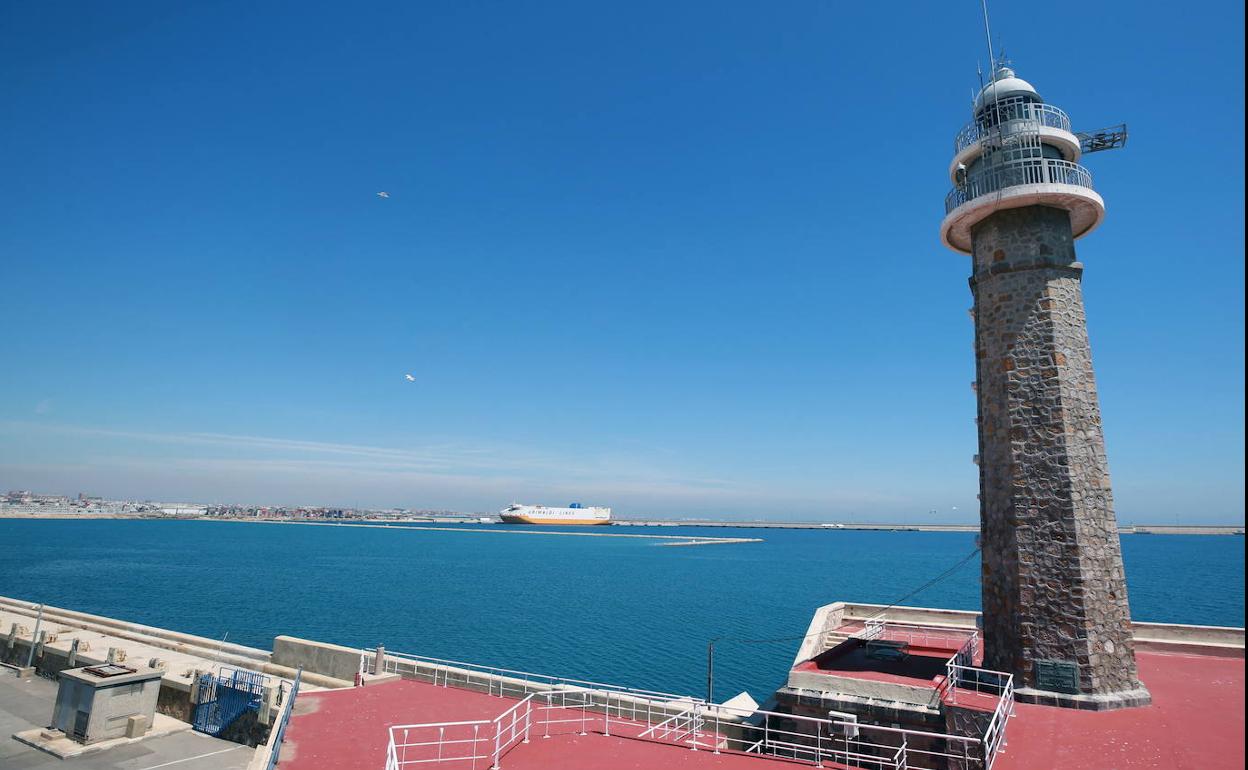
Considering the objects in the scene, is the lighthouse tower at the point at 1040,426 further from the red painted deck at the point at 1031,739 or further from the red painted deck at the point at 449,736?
the red painted deck at the point at 449,736

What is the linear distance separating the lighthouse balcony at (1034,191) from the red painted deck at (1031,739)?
30.1ft

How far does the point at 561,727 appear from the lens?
38.7ft

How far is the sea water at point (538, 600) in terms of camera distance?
3142 cm

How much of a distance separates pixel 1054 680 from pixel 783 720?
4.82 meters

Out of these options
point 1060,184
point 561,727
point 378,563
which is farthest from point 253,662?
point 378,563

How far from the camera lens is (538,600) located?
49625mm

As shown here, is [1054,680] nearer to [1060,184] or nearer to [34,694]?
[1060,184]

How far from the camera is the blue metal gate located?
49.9ft

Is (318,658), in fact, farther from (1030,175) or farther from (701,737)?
(1030,175)

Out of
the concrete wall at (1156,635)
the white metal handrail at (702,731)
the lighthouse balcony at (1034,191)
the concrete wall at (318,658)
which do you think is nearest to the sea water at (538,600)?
the concrete wall at (1156,635)

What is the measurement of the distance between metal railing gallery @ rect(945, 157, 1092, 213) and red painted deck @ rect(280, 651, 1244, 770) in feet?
31.4

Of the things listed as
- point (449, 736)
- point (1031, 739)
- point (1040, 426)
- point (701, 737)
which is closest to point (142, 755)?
point (449, 736)

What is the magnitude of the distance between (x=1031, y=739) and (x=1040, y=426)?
5421 mm

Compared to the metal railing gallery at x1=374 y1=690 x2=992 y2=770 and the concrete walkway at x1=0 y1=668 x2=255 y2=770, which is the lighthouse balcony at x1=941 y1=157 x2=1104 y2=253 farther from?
the concrete walkway at x1=0 y1=668 x2=255 y2=770
